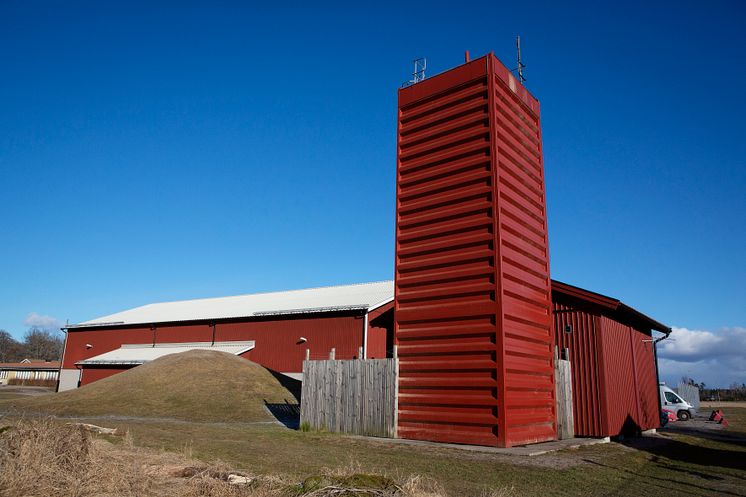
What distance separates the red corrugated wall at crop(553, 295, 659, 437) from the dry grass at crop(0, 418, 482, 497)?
10610 mm

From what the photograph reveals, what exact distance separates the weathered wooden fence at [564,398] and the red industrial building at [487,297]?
38 centimetres

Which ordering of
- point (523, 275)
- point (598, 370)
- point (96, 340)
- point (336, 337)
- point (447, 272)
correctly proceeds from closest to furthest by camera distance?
point (447, 272) < point (523, 275) < point (598, 370) < point (336, 337) < point (96, 340)

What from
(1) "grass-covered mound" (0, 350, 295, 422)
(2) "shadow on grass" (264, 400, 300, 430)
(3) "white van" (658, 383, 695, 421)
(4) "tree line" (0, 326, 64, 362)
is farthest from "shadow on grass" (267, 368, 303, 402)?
(4) "tree line" (0, 326, 64, 362)

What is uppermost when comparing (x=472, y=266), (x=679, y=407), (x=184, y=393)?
(x=472, y=266)

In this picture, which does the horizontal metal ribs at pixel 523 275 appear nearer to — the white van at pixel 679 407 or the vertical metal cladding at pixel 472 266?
the vertical metal cladding at pixel 472 266

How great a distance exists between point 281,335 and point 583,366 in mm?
18281

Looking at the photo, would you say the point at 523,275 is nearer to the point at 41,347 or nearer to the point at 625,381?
the point at 625,381

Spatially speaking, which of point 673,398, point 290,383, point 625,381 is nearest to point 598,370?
point 625,381

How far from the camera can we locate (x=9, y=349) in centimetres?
11475

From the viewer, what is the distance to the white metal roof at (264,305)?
29.6 metres

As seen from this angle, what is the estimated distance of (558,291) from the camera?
17344mm

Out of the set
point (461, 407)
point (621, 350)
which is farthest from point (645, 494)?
point (621, 350)

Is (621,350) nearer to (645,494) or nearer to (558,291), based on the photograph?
(558,291)

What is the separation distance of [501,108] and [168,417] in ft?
53.8
